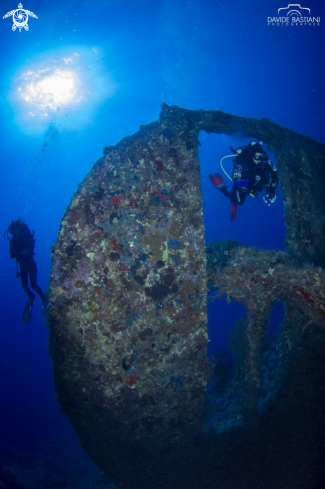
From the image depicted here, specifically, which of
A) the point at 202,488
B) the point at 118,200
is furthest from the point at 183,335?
the point at 202,488

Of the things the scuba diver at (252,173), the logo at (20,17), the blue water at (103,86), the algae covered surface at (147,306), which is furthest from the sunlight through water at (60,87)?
the algae covered surface at (147,306)

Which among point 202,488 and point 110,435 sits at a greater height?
point 110,435

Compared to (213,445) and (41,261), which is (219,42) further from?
(41,261)

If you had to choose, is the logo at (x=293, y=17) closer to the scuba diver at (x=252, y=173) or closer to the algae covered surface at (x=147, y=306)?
the scuba diver at (x=252, y=173)

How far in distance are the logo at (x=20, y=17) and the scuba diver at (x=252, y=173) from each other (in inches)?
918

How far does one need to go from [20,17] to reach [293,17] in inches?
1090

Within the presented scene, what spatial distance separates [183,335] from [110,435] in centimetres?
176

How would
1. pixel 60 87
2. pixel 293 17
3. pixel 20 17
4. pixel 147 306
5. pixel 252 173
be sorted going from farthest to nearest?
pixel 60 87, pixel 293 17, pixel 20 17, pixel 252 173, pixel 147 306

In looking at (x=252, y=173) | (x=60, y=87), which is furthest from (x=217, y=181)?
(x=60, y=87)

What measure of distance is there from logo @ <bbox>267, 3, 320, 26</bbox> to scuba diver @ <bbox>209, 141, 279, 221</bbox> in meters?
29.4

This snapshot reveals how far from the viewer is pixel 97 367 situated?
3115 millimetres

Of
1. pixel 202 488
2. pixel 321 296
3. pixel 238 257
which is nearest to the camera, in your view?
pixel 321 296

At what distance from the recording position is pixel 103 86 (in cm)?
2712

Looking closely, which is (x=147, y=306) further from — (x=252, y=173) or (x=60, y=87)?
(x=60, y=87)
